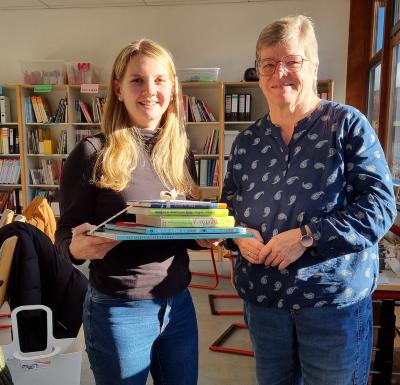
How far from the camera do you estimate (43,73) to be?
4633 mm

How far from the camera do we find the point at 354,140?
39.1 inches

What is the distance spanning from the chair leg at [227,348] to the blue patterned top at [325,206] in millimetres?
1630

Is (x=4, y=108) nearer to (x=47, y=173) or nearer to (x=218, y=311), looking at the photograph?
(x=47, y=173)

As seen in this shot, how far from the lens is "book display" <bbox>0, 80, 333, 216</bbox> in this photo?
4453 mm

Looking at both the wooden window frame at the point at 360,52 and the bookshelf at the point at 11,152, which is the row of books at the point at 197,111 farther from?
the bookshelf at the point at 11,152

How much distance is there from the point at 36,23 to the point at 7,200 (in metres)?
2.24

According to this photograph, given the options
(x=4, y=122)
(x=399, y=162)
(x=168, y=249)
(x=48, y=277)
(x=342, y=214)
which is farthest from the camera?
(x=4, y=122)

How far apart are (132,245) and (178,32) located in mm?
4147

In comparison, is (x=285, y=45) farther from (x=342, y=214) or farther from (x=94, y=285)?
(x=94, y=285)

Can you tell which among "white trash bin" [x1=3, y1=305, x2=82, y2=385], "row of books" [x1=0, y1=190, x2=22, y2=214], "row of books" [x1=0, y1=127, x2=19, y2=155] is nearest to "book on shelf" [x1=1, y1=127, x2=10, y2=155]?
"row of books" [x1=0, y1=127, x2=19, y2=155]

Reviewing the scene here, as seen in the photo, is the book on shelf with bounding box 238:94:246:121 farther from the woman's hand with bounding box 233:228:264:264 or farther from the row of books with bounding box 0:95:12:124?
the woman's hand with bounding box 233:228:264:264

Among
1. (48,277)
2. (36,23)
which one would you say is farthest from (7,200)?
(48,277)

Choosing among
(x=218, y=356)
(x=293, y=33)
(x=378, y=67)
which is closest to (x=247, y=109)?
(x=378, y=67)

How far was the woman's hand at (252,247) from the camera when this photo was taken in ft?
3.46
